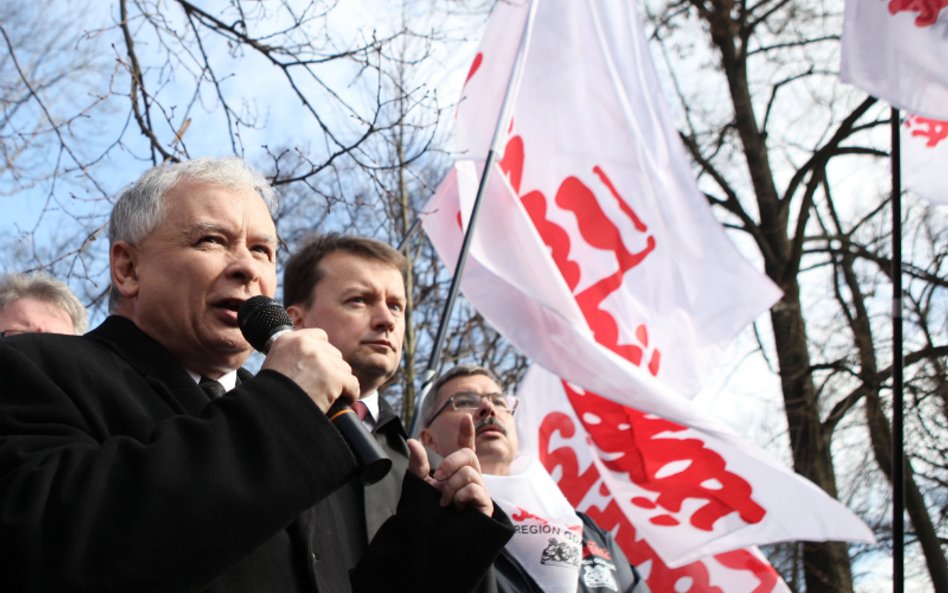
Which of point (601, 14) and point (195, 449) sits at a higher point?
point (601, 14)

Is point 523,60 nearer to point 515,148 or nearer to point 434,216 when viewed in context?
point 515,148

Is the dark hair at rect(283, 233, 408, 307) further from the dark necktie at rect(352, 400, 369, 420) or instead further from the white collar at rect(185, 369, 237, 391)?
the white collar at rect(185, 369, 237, 391)

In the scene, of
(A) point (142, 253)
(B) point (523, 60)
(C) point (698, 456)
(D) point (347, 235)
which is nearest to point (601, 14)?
(B) point (523, 60)

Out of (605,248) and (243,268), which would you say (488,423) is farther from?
(243,268)

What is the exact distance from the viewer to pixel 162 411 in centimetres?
215

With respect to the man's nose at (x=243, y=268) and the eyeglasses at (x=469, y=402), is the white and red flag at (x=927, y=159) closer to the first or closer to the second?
the eyeglasses at (x=469, y=402)

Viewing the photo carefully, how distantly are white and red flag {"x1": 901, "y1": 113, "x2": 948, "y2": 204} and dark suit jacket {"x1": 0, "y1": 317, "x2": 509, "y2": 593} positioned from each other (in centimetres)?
497

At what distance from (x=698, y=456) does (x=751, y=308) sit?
0.85 meters

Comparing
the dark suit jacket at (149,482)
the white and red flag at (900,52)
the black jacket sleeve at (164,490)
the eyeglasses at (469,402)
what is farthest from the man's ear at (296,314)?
the white and red flag at (900,52)

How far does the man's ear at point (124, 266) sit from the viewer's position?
7.86ft

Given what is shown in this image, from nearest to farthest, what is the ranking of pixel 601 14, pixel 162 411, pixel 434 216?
pixel 162 411
pixel 434 216
pixel 601 14

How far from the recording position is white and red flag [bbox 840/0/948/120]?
5.59 metres

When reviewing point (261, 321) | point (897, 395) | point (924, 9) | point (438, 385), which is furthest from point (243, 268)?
point (924, 9)

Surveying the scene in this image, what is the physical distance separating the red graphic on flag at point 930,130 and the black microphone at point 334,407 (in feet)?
16.2
